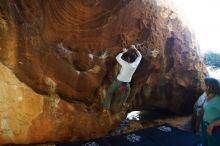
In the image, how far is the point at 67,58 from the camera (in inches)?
167

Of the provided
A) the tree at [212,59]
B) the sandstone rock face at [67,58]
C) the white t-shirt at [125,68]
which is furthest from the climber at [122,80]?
the tree at [212,59]

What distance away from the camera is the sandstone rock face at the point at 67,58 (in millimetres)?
3859

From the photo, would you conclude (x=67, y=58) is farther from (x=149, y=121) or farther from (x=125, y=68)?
(x=149, y=121)

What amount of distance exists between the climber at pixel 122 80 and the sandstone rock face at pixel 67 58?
0.48ft

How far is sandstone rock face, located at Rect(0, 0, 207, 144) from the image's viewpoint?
386 cm

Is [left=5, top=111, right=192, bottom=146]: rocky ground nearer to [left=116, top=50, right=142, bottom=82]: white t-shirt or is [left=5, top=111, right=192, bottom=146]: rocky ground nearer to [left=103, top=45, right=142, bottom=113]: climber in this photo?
[left=103, top=45, right=142, bottom=113]: climber

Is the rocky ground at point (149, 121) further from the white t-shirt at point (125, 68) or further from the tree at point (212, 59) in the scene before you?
the tree at point (212, 59)

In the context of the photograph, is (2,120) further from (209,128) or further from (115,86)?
(209,128)

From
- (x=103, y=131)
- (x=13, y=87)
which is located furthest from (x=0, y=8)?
(x=103, y=131)

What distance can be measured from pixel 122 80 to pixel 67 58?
0.89 metres

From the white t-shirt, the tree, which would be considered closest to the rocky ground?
the white t-shirt

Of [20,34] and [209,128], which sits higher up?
[20,34]

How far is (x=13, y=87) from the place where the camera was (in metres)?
3.91

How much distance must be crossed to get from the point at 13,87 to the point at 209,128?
8.73 ft
